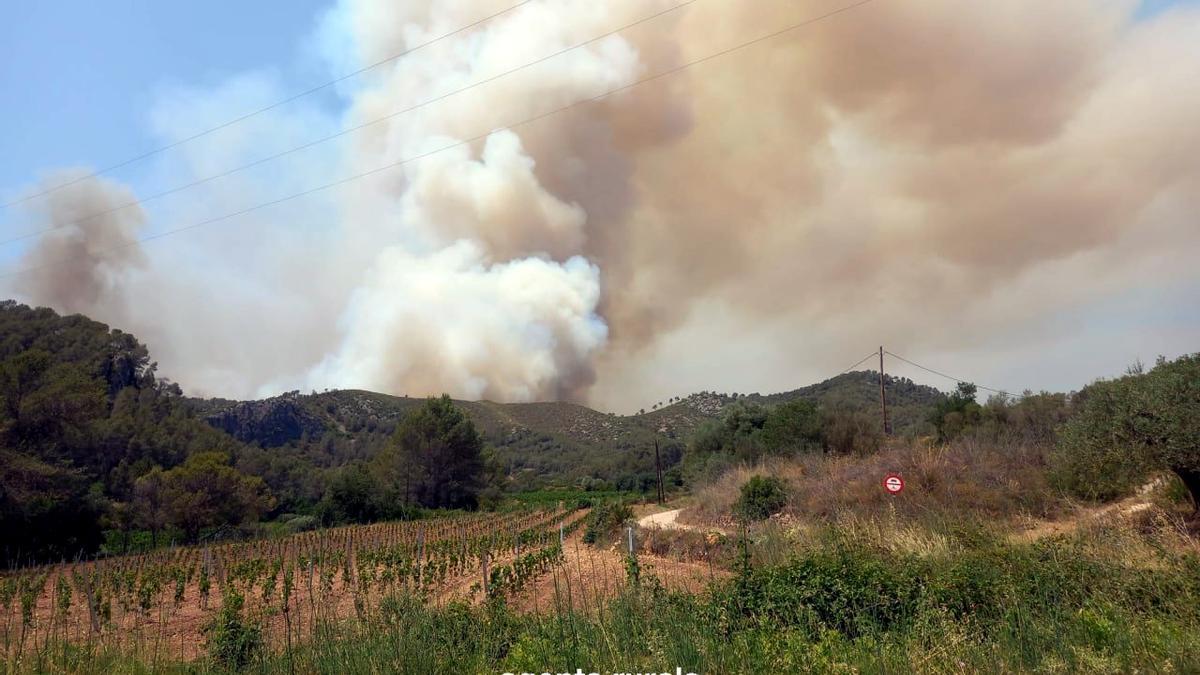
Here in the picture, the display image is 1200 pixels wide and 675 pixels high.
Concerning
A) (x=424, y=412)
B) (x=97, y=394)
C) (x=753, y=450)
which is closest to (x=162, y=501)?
(x=97, y=394)

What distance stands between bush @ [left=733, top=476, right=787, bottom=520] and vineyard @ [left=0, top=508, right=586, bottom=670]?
296 inches

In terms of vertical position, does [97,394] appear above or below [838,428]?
above

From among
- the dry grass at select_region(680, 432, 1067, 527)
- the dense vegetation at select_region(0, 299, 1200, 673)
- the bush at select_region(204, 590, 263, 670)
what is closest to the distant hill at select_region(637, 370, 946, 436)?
the dense vegetation at select_region(0, 299, 1200, 673)

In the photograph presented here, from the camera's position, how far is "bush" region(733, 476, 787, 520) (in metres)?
27.3

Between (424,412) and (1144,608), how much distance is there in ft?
221

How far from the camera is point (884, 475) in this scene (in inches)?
968

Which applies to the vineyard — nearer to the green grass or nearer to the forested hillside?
the green grass

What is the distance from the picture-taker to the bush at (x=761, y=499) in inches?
1076

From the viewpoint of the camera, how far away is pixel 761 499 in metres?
27.8

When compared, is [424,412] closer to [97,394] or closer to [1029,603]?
[97,394]

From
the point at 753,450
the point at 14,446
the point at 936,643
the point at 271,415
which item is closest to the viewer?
the point at 936,643

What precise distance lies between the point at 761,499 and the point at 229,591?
1869 cm

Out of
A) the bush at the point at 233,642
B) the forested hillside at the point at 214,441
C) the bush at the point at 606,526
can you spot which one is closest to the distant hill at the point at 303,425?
the forested hillside at the point at 214,441

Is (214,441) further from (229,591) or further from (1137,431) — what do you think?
(1137,431)
